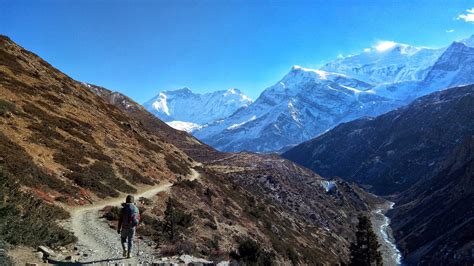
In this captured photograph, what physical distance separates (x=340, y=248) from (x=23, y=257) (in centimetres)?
9345

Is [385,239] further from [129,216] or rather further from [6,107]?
[129,216]

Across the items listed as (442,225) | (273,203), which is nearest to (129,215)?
(273,203)

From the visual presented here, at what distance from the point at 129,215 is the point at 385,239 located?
127m

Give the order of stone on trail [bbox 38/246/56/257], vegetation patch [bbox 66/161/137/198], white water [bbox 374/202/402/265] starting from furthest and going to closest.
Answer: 1. white water [bbox 374/202/402/265]
2. vegetation patch [bbox 66/161/137/198]
3. stone on trail [bbox 38/246/56/257]

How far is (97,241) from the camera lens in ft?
69.4

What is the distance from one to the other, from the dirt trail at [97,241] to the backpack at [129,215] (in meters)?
1.67

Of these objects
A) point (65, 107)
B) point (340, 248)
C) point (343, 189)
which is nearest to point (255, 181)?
point (340, 248)

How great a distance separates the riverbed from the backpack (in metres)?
93.7

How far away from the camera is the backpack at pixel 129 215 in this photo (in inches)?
702

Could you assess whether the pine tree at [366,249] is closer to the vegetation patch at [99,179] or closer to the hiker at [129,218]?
the vegetation patch at [99,179]

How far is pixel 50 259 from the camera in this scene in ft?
53.1

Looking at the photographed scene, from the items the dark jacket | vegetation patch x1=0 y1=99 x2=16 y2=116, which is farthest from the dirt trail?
vegetation patch x1=0 y1=99 x2=16 y2=116

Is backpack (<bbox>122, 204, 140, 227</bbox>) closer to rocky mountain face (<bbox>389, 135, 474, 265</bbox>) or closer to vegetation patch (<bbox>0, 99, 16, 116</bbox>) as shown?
vegetation patch (<bbox>0, 99, 16, 116</bbox>)

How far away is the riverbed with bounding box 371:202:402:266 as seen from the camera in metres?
105
